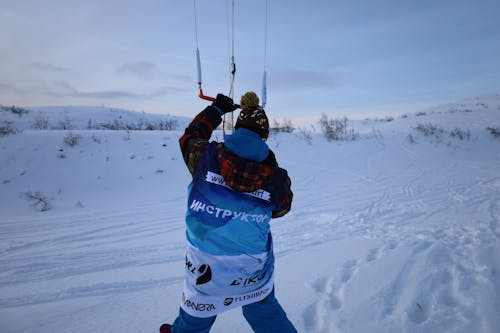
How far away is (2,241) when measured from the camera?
425cm

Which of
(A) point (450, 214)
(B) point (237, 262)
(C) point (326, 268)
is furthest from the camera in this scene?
(A) point (450, 214)

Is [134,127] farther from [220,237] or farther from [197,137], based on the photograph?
[220,237]

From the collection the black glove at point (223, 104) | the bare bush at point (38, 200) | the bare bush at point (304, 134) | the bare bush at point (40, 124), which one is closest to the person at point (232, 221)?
the black glove at point (223, 104)

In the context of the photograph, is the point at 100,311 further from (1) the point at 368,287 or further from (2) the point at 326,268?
(1) the point at 368,287

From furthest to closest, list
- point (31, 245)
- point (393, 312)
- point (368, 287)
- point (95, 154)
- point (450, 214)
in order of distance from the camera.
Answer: point (95, 154) < point (450, 214) < point (31, 245) < point (368, 287) < point (393, 312)

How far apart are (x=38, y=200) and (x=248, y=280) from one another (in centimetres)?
678

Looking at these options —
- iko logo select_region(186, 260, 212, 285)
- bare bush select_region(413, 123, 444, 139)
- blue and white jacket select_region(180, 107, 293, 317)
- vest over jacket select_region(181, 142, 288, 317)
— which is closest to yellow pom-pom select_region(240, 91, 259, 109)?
blue and white jacket select_region(180, 107, 293, 317)

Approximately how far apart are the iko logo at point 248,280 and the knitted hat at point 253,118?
87 centimetres

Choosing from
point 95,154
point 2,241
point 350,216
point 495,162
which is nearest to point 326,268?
point 350,216

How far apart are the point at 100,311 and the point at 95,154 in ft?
24.1

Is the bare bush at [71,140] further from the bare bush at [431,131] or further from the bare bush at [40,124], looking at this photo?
the bare bush at [431,131]

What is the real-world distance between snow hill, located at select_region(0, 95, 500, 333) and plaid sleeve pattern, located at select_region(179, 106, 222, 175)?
5.81ft

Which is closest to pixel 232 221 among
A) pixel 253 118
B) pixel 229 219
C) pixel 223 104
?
pixel 229 219

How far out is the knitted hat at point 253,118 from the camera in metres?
1.58
